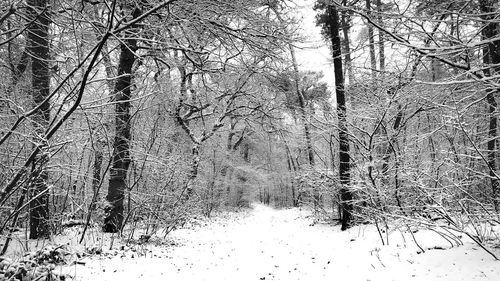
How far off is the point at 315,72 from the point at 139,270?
19.6 m

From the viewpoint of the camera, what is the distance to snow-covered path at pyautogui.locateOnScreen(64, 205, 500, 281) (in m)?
4.51

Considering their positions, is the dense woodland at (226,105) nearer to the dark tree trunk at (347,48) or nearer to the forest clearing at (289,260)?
the dark tree trunk at (347,48)

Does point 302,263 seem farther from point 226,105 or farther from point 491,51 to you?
point 226,105

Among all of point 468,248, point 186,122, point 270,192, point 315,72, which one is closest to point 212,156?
point 186,122

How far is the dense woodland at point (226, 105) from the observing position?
10.2ft

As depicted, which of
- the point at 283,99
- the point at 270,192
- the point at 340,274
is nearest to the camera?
the point at 340,274

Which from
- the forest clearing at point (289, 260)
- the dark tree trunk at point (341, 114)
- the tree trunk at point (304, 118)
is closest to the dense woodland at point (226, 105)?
the dark tree trunk at point (341, 114)

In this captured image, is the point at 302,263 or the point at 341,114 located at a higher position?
the point at 341,114

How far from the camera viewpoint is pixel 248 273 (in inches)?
228

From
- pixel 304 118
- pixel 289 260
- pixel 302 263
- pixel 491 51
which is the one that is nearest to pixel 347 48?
pixel 304 118

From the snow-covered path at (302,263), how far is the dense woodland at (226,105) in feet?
1.65

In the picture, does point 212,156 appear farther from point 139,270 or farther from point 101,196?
point 139,270

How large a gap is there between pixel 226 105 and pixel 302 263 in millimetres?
9915

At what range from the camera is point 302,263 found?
639 centimetres
